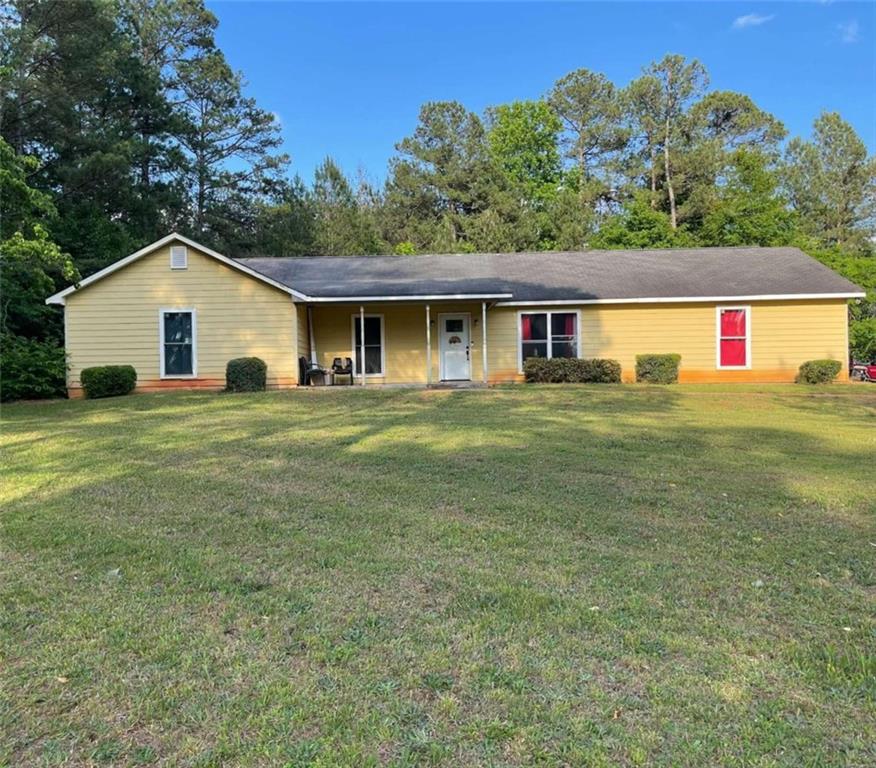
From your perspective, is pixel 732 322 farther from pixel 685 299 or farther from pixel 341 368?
pixel 341 368

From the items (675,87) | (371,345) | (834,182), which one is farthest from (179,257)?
(834,182)

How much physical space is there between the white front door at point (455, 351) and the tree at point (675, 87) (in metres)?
25.9

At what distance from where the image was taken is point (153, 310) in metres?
15.8

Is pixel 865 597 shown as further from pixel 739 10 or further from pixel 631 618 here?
pixel 739 10

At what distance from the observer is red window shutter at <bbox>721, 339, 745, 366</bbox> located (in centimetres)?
1739

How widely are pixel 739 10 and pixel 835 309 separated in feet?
28.5

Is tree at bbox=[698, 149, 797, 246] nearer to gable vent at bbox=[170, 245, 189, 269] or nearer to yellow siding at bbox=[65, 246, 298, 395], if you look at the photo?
yellow siding at bbox=[65, 246, 298, 395]

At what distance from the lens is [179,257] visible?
15.7m

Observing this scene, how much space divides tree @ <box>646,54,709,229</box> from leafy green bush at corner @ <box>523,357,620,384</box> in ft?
84.7

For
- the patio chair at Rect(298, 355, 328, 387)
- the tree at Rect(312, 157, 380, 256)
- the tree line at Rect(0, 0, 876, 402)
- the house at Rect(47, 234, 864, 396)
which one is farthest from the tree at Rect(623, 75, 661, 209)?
the patio chair at Rect(298, 355, 328, 387)

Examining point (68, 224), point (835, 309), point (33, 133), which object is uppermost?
point (33, 133)

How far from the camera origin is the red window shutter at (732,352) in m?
17.4

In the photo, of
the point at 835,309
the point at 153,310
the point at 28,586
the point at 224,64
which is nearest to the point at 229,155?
the point at 224,64

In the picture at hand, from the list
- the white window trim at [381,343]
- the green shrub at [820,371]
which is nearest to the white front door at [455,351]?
the white window trim at [381,343]
